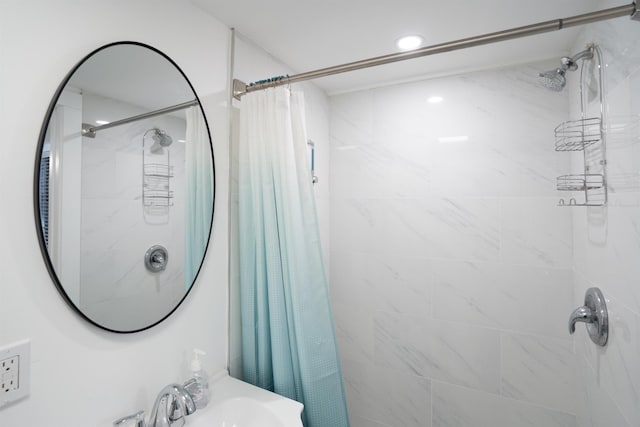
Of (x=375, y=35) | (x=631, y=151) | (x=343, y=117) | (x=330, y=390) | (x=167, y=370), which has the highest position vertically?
(x=375, y=35)

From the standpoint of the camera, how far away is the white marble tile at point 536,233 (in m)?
1.68

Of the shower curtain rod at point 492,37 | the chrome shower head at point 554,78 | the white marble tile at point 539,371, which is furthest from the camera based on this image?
the white marble tile at point 539,371

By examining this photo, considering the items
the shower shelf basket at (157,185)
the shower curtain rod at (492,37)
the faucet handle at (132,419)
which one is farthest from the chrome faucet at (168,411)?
the shower curtain rod at (492,37)

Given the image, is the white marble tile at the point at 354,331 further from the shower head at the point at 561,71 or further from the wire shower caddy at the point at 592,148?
the shower head at the point at 561,71

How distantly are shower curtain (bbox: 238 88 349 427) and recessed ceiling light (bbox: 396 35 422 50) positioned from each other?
617mm

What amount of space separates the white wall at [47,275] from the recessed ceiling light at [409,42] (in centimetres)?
97

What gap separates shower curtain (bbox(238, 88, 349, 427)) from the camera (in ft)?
4.49

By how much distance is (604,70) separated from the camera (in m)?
1.21

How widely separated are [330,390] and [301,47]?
1.62 metres

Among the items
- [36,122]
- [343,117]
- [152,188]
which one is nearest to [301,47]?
[343,117]

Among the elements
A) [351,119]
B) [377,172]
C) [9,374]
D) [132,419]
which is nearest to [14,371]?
[9,374]

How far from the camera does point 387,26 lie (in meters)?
1.48

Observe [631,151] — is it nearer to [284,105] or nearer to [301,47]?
[284,105]

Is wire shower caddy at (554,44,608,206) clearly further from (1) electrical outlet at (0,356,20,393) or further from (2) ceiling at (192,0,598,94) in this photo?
(1) electrical outlet at (0,356,20,393)
